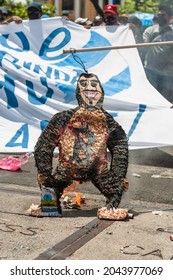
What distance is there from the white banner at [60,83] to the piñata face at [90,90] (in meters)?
1.89

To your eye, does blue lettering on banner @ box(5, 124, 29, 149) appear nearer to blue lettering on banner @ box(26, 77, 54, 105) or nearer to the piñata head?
blue lettering on banner @ box(26, 77, 54, 105)

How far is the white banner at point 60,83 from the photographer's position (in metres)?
7.04

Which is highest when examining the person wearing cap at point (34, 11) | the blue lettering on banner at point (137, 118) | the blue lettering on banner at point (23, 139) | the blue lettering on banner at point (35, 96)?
the person wearing cap at point (34, 11)

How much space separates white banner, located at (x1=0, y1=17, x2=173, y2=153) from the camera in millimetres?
7043

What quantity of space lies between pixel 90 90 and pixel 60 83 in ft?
8.01

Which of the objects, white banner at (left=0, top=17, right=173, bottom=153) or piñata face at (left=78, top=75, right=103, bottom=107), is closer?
piñata face at (left=78, top=75, right=103, bottom=107)

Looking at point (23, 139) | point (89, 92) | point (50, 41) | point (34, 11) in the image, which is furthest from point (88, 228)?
point (34, 11)

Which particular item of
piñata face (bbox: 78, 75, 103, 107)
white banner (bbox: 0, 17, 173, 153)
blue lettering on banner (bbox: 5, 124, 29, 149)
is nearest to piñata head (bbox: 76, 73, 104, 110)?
piñata face (bbox: 78, 75, 103, 107)

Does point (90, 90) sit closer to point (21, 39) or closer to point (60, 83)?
point (60, 83)

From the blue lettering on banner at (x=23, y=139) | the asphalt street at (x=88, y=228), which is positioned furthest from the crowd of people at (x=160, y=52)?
the asphalt street at (x=88, y=228)

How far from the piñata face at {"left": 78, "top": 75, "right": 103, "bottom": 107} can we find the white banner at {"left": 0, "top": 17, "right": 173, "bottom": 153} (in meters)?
1.89

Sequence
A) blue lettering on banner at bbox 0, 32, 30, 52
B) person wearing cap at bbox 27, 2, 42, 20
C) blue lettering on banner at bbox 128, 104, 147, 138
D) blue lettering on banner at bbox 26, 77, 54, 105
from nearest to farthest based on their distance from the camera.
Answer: blue lettering on banner at bbox 128, 104, 147, 138, blue lettering on banner at bbox 26, 77, 54, 105, blue lettering on banner at bbox 0, 32, 30, 52, person wearing cap at bbox 27, 2, 42, 20

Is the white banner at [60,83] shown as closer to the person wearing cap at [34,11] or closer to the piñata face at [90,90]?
the person wearing cap at [34,11]
